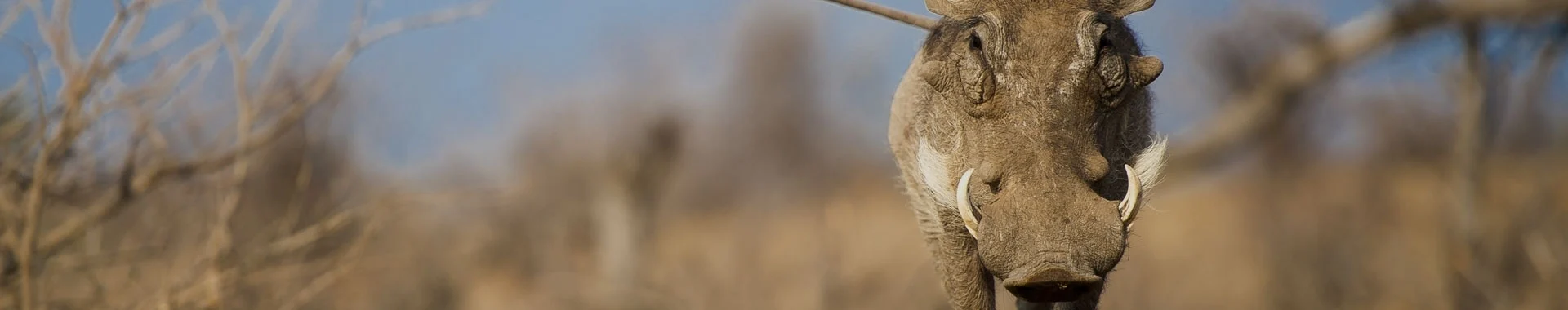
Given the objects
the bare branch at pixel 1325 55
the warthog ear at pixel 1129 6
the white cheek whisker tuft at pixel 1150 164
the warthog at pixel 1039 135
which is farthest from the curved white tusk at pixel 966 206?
the bare branch at pixel 1325 55

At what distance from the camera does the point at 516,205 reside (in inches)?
688

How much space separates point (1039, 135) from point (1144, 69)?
0.36 metres

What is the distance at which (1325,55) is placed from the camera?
10344 mm

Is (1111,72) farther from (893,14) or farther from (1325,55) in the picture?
(1325,55)

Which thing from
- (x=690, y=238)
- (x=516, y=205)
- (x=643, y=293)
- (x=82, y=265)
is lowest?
(x=690, y=238)

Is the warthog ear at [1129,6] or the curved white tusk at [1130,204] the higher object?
the warthog ear at [1129,6]

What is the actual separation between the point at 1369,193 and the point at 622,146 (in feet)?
29.5

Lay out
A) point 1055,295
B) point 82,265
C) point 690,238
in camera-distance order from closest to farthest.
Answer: point 1055,295, point 82,265, point 690,238

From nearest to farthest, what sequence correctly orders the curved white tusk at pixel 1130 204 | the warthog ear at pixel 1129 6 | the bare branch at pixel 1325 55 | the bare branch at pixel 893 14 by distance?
the curved white tusk at pixel 1130 204, the warthog ear at pixel 1129 6, the bare branch at pixel 893 14, the bare branch at pixel 1325 55

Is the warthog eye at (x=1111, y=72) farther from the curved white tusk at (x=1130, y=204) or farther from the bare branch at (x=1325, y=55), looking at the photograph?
the bare branch at (x=1325, y=55)

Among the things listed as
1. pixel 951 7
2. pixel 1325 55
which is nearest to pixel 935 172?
pixel 951 7

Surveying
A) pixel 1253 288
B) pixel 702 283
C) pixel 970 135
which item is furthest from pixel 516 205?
pixel 970 135

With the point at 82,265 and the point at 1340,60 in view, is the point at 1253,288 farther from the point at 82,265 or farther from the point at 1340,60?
the point at 82,265

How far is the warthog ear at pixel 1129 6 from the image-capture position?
326cm
